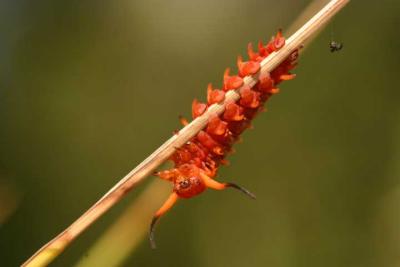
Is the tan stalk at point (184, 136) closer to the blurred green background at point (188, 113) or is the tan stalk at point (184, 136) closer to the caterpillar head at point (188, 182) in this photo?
the caterpillar head at point (188, 182)

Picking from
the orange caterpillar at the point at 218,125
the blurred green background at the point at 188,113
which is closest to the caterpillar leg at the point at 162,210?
the orange caterpillar at the point at 218,125

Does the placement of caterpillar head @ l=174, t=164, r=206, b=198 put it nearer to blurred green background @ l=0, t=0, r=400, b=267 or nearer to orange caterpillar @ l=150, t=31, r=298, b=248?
orange caterpillar @ l=150, t=31, r=298, b=248

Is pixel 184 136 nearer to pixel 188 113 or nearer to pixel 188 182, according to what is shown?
pixel 188 182

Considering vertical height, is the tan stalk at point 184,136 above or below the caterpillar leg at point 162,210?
above

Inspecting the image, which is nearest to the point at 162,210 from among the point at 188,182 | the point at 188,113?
the point at 188,182

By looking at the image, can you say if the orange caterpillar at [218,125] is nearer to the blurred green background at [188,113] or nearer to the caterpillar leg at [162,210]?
the caterpillar leg at [162,210]

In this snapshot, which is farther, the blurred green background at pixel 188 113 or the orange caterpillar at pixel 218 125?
the blurred green background at pixel 188 113

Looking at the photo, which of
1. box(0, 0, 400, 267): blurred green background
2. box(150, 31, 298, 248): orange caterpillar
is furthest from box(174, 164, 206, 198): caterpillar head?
box(0, 0, 400, 267): blurred green background

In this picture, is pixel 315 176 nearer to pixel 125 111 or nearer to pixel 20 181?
pixel 125 111
